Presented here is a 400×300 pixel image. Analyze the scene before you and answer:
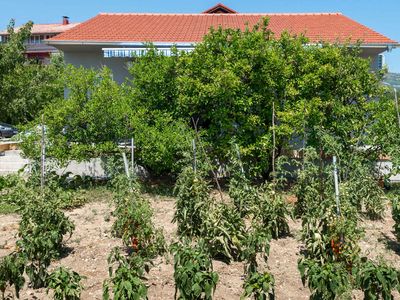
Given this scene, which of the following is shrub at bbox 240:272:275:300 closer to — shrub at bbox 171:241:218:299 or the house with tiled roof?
shrub at bbox 171:241:218:299

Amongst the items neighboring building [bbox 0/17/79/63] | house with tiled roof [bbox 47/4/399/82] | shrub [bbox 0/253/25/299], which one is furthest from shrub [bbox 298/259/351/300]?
neighboring building [bbox 0/17/79/63]

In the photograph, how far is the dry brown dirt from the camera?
18.6 feet

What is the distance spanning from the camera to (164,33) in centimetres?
1739

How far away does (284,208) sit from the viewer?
7.61m

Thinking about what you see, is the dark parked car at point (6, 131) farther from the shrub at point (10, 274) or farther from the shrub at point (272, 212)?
the shrub at point (10, 274)

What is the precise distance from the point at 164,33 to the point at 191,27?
1.57 meters

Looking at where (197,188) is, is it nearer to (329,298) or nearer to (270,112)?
(329,298)

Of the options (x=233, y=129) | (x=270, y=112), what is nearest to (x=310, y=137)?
(x=270, y=112)

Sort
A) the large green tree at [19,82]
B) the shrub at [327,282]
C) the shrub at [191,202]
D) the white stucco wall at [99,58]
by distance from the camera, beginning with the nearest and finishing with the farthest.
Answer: the shrub at [327,282] → the shrub at [191,202] → the white stucco wall at [99,58] → the large green tree at [19,82]

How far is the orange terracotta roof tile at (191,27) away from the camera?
53.2ft

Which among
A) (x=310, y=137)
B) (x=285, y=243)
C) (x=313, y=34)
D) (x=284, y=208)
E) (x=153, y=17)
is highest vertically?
(x=153, y=17)

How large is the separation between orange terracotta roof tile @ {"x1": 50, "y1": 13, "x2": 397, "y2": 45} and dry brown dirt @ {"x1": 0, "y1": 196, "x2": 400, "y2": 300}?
327 inches

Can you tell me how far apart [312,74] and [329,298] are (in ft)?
24.4

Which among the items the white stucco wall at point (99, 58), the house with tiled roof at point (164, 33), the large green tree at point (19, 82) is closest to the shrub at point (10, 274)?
the house with tiled roof at point (164, 33)
